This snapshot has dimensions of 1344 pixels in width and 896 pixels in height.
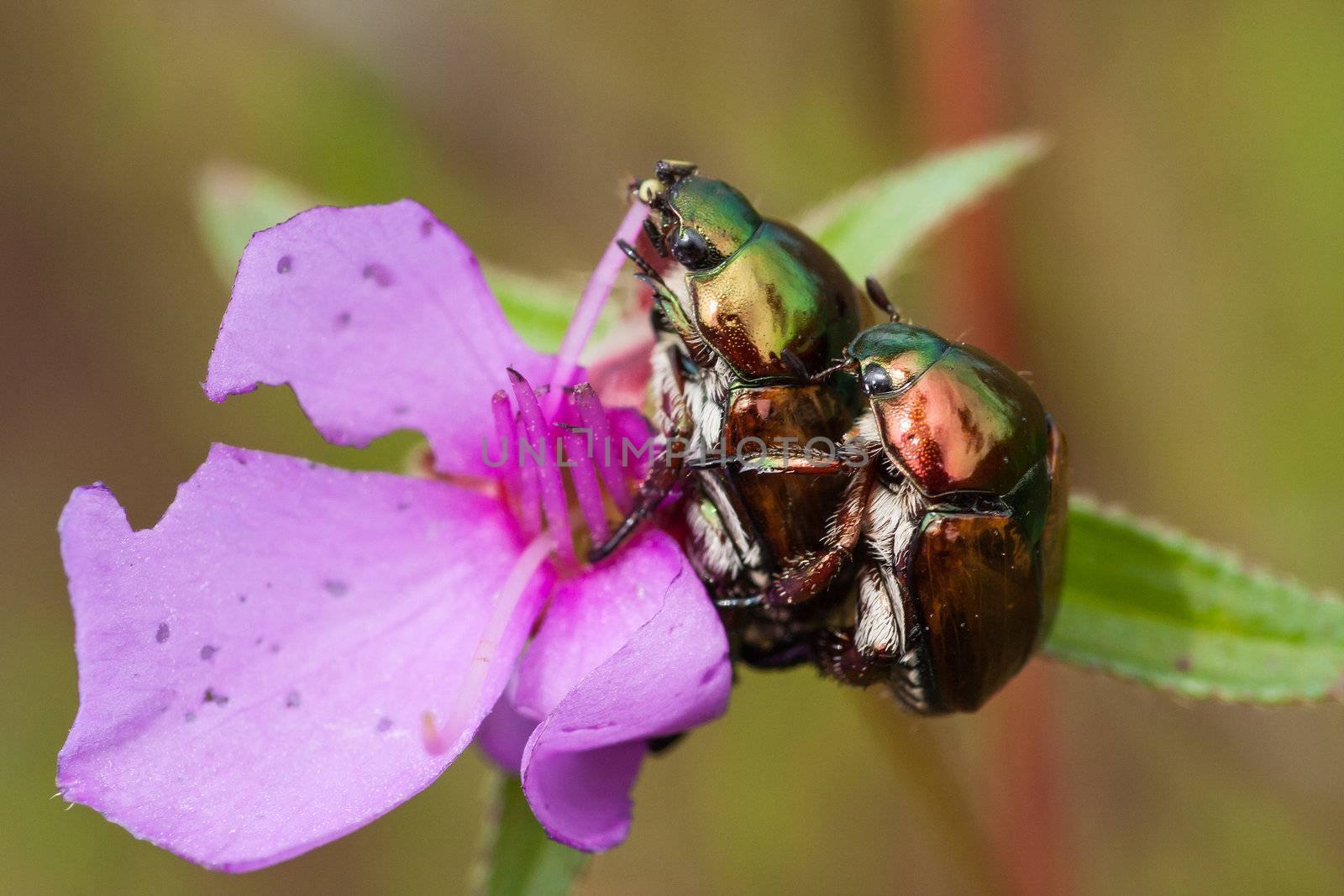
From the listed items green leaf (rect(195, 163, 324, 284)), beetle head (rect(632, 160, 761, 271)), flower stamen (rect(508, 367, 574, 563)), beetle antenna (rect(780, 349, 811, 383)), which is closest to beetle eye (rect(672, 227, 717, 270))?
beetle head (rect(632, 160, 761, 271))

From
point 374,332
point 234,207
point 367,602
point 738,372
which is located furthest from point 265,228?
point 738,372

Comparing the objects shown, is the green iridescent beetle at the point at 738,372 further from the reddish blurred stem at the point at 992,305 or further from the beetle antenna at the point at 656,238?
the reddish blurred stem at the point at 992,305

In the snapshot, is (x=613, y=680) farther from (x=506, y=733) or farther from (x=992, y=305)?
(x=992, y=305)

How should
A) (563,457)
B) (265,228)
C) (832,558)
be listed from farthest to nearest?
(265,228)
(563,457)
(832,558)

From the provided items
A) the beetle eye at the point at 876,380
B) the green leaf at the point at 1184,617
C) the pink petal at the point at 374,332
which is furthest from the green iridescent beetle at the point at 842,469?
the green leaf at the point at 1184,617

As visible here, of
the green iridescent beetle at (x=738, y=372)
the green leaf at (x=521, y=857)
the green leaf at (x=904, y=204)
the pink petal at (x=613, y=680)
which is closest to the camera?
the pink petal at (x=613, y=680)

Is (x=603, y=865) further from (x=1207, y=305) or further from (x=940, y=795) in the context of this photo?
(x=1207, y=305)
